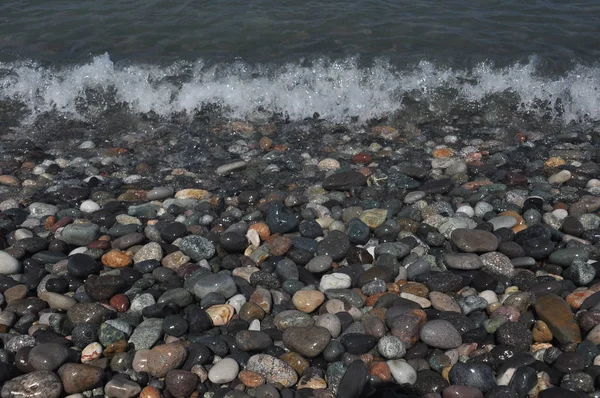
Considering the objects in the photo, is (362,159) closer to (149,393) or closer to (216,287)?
(216,287)

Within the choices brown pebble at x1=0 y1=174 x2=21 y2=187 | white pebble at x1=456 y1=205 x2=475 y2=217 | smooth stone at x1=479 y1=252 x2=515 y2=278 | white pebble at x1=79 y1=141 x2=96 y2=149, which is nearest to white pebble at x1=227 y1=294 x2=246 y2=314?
smooth stone at x1=479 y1=252 x2=515 y2=278

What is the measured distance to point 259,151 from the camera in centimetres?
641

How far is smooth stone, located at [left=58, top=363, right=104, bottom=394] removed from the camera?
11.2 feet

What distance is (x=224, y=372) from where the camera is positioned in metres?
3.51

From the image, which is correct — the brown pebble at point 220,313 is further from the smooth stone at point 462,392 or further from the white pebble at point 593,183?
the white pebble at point 593,183

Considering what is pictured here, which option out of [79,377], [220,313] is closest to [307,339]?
[220,313]

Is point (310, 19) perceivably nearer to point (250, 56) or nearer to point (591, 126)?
point (250, 56)

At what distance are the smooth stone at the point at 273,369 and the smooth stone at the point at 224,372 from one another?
8 cm

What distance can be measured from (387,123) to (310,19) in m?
3.00

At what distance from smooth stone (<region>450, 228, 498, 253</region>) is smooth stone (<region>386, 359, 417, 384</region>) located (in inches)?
50.8

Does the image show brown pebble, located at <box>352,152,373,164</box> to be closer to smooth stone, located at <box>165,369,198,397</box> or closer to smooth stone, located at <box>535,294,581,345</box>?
smooth stone, located at <box>535,294,581,345</box>

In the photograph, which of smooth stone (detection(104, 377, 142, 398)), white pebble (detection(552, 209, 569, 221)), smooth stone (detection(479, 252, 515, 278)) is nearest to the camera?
smooth stone (detection(104, 377, 142, 398))

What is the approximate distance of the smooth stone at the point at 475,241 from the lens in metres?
4.52

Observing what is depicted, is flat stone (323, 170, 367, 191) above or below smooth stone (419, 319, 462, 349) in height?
above
